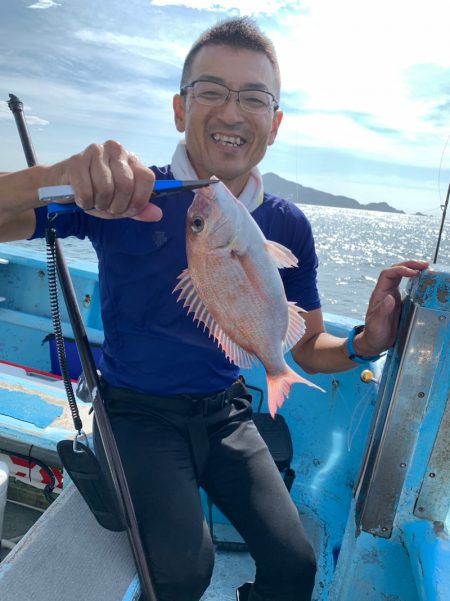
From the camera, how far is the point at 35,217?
85.9 inches

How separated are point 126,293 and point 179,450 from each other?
0.84 metres

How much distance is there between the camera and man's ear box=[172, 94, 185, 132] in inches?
98.1

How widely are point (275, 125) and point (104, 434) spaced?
6.03 feet

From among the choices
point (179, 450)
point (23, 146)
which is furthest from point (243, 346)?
point (23, 146)

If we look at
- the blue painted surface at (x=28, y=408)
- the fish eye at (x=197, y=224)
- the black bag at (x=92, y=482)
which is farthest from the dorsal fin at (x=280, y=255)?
the blue painted surface at (x=28, y=408)

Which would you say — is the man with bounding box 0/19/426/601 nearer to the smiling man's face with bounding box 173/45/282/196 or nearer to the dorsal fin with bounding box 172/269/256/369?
the smiling man's face with bounding box 173/45/282/196

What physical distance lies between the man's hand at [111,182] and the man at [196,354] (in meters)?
0.65

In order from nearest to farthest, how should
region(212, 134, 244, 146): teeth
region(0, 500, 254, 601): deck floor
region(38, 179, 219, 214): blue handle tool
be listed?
region(38, 179, 219, 214): blue handle tool → region(212, 134, 244, 146): teeth → region(0, 500, 254, 601): deck floor

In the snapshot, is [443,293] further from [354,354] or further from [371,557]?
[371,557]

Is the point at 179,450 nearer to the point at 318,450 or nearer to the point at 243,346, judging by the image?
the point at 243,346

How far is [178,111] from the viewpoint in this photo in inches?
99.8

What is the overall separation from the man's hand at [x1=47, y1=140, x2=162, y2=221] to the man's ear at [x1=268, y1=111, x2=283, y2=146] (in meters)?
1.13

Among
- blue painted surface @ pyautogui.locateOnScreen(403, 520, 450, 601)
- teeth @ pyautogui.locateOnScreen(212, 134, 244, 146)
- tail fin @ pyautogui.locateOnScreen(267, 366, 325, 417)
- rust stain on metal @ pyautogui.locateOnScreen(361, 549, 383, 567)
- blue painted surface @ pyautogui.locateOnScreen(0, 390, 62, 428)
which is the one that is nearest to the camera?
blue painted surface @ pyautogui.locateOnScreen(403, 520, 450, 601)

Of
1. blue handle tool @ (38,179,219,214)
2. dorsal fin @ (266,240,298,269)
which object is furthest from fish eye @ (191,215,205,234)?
dorsal fin @ (266,240,298,269)
